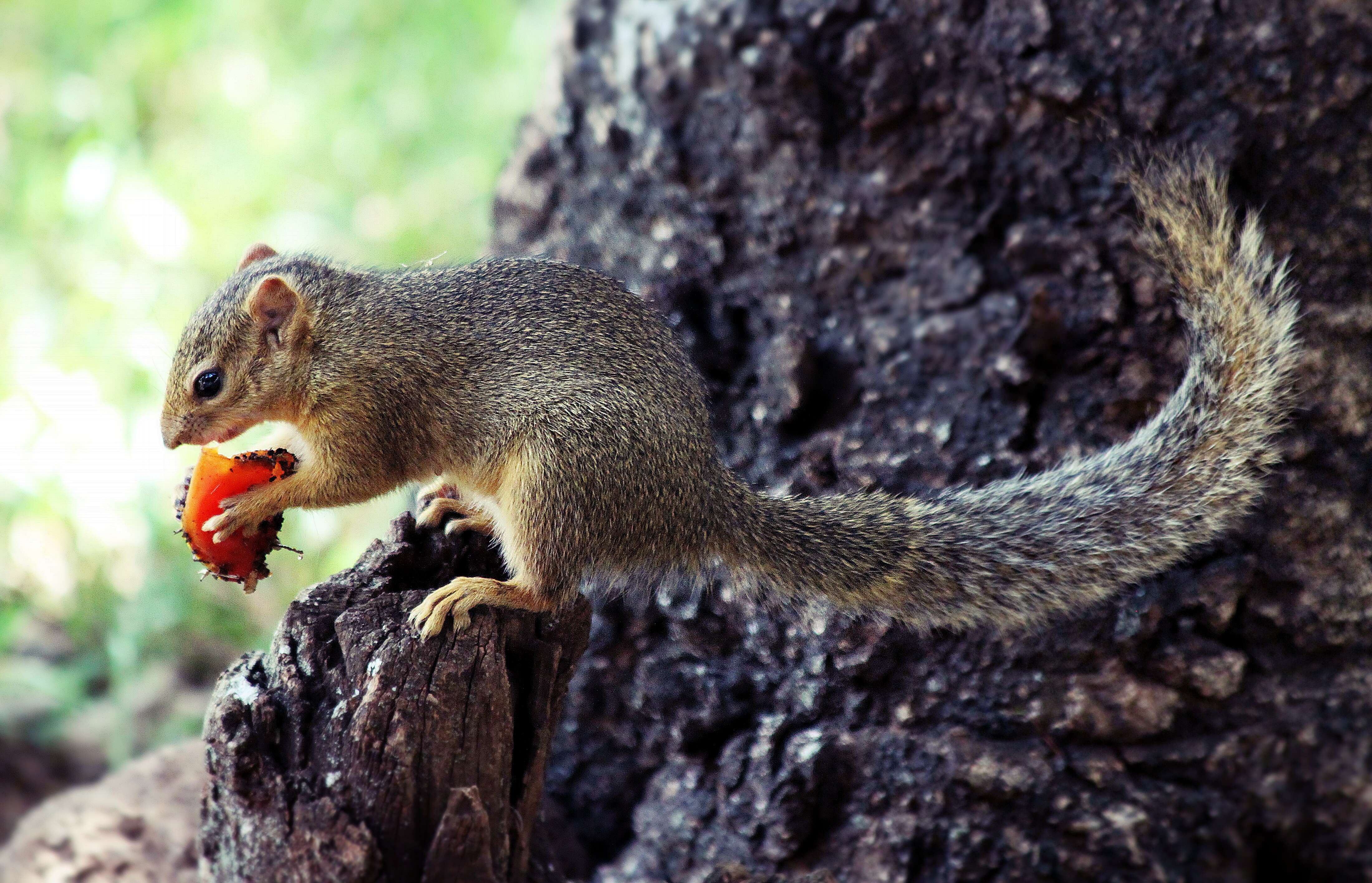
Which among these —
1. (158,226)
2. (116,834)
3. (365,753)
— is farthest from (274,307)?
(158,226)

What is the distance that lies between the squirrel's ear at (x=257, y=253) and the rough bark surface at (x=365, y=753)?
86 centimetres

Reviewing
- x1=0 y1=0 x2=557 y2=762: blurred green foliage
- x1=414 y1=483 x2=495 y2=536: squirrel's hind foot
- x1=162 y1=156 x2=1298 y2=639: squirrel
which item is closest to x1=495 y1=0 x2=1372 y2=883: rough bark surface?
x1=162 y1=156 x2=1298 y2=639: squirrel

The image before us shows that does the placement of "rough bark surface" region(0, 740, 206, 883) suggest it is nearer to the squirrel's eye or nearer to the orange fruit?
the orange fruit

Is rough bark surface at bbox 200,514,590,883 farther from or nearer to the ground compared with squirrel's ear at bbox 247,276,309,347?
nearer to the ground

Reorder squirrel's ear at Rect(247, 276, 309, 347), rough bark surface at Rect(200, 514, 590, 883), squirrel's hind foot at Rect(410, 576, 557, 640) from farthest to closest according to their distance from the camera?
squirrel's ear at Rect(247, 276, 309, 347) → squirrel's hind foot at Rect(410, 576, 557, 640) → rough bark surface at Rect(200, 514, 590, 883)

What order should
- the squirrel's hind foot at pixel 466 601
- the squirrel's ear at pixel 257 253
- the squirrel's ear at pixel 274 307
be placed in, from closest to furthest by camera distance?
the squirrel's hind foot at pixel 466 601 → the squirrel's ear at pixel 274 307 → the squirrel's ear at pixel 257 253

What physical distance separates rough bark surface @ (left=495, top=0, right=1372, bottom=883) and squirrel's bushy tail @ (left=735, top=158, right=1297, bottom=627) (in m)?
0.17

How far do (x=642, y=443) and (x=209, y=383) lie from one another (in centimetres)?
79

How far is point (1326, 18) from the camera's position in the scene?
2035 millimetres

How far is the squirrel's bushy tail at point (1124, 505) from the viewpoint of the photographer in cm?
187

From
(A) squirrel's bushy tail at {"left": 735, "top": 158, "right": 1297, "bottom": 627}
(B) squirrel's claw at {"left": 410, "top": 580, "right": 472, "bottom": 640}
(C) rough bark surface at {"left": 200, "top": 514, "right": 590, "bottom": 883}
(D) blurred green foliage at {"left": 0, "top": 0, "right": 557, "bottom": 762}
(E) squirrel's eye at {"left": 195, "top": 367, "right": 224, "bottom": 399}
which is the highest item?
(D) blurred green foliage at {"left": 0, "top": 0, "right": 557, "bottom": 762}

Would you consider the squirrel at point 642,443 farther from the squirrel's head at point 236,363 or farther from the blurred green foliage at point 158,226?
the blurred green foliage at point 158,226

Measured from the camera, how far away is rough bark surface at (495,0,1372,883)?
2006mm

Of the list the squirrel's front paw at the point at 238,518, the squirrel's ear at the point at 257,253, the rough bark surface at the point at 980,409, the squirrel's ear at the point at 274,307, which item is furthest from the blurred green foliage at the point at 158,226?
the rough bark surface at the point at 980,409
